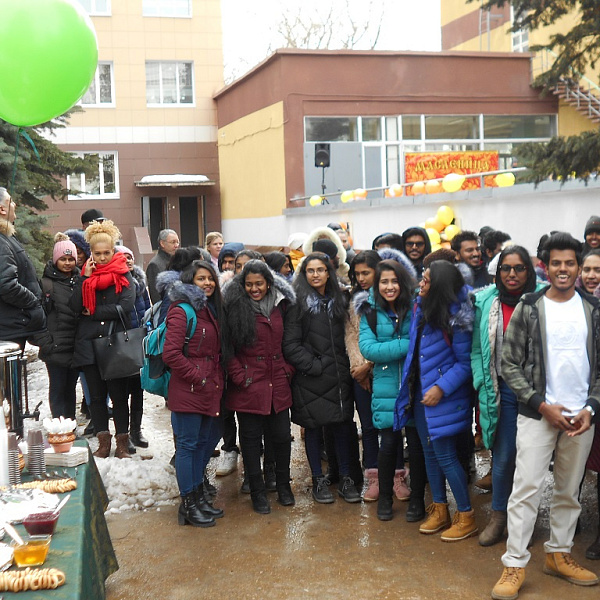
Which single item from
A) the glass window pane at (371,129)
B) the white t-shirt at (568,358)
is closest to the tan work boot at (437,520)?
the white t-shirt at (568,358)

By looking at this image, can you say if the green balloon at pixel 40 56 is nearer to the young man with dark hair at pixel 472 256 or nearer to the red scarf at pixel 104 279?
the red scarf at pixel 104 279

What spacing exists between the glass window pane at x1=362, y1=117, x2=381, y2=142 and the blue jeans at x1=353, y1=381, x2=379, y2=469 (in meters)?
16.6

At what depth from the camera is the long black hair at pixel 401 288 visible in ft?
17.6

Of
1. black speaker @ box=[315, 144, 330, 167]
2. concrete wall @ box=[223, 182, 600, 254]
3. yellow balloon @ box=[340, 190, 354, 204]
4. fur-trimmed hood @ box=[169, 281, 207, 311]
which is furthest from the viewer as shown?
black speaker @ box=[315, 144, 330, 167]

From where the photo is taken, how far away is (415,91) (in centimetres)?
2166

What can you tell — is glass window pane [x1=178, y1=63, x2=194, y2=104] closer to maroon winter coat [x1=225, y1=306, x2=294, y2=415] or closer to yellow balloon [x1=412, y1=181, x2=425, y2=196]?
yellow balloon [x1=412, y1=181, x2=425, y2=196]

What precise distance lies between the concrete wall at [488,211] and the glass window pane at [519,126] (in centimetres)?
635

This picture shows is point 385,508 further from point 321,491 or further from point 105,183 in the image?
point 105,183

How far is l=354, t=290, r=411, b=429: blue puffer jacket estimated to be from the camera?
209 inches

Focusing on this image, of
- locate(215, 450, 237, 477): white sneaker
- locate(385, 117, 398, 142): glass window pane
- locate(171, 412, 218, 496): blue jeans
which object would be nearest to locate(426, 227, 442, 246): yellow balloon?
locate(215, 450, 237, 477): white sneaker

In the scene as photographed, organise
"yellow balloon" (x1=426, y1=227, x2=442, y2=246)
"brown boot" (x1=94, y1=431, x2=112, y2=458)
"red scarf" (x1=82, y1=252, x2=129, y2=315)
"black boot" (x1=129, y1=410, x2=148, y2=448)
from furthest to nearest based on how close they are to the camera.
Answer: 1. "yellow balloon" (x1=426, y1=227, x2=442, y2=246)
2. "black boot" (x1=129, y1=410, x2=148, y2=448)
3. "brown boot" (x1=94, y1=431, x2=112, y2=458)
4. "red scarf" (x1=82, y1=252, x2=129, y2=315)

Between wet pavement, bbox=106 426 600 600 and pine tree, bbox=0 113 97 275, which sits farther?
pine tree, bbox=0 113 97 275

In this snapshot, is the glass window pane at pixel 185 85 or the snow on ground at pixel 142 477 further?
the glass window pane at pixel 185 85

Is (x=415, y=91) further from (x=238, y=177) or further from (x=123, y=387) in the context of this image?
(x=123, y=387)
